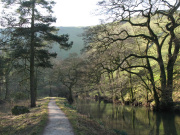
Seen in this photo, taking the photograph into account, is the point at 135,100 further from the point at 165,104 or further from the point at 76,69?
the point at 76,69

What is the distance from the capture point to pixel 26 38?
17625mm

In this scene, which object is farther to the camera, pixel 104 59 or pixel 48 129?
pixel 104 59

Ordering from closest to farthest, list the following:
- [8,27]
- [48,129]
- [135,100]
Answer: [48,129] → [8,27] → [135,100]

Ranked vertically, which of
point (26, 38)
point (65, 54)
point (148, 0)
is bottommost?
point (26, 38)

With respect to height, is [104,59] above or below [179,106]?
above

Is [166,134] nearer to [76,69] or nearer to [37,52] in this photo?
[37,52]

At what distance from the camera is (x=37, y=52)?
1834 centimetres

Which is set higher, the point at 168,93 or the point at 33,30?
the point at 33,30

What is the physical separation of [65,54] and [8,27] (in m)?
111

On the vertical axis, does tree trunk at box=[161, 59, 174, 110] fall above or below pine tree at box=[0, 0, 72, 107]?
below

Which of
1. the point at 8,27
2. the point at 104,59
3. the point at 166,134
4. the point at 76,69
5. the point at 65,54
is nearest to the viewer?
the point at 166,134

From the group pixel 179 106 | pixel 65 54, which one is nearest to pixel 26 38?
pixel 179 106

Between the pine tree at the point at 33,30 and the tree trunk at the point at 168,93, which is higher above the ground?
the pine tree at the point at 33,30

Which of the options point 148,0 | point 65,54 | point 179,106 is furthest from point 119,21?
point 65,54
